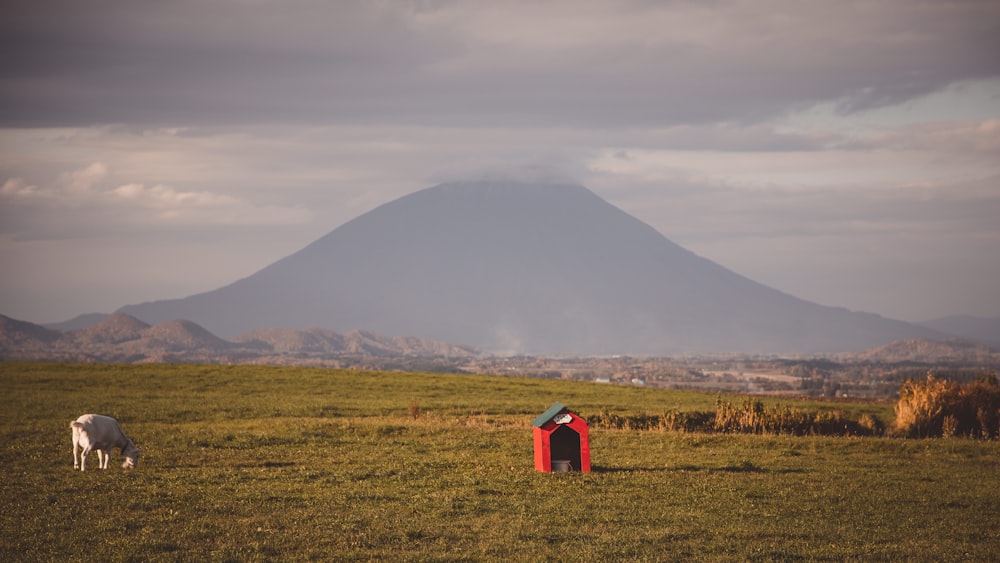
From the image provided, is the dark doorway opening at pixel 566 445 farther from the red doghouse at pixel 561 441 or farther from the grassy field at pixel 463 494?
the grassy field at pixel 463 494

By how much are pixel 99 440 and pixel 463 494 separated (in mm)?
9668

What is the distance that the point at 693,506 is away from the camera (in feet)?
66.9

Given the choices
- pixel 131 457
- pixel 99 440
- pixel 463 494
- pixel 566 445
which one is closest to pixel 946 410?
pixel 566 445

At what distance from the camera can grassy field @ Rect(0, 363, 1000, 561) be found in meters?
16.6

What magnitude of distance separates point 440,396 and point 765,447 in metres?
23.6

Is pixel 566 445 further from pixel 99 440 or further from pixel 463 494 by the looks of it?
pixel 99 440

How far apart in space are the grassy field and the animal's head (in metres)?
0.24

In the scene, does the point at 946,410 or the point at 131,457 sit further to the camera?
the point at 946,410

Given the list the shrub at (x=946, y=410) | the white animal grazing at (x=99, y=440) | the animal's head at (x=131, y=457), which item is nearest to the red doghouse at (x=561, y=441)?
the animal's head at (x=131, y=457)

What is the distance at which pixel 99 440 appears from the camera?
949 inches

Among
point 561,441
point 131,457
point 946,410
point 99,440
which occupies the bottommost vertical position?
point 946,410

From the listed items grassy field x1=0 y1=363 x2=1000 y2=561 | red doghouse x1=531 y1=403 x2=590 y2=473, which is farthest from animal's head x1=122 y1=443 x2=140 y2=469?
red doghouse x1=531 y1=403 x2=590 y2=473

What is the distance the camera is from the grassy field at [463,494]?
1664cm

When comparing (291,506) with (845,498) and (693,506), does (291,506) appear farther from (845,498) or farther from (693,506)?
(845,498)
